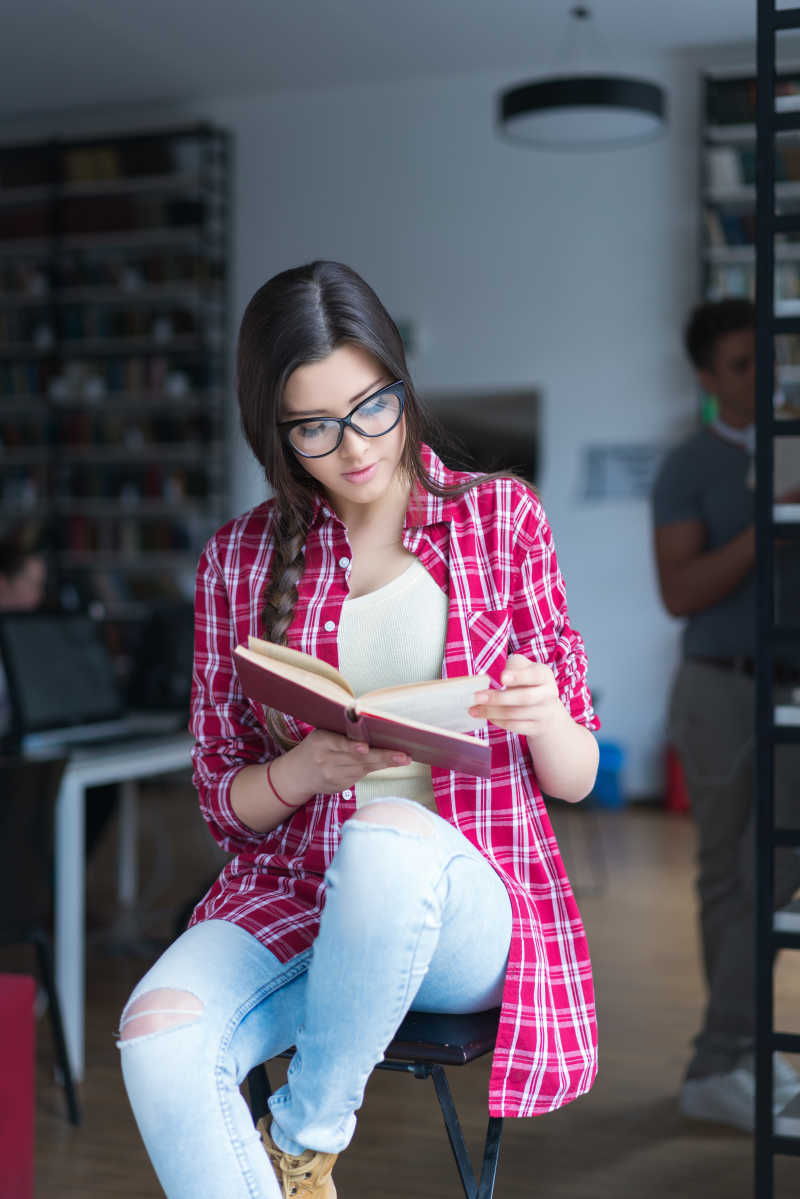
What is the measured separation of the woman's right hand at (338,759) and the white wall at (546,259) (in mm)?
5169

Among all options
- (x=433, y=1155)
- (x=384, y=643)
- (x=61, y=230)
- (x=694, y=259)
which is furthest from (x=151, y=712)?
(x=61, y=230)

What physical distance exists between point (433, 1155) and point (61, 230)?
20.2 ft

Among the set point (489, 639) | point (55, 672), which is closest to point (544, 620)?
point (489, 639)

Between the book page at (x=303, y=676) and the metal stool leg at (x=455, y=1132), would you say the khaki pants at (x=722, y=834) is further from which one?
the book page at (x=303, y=676)

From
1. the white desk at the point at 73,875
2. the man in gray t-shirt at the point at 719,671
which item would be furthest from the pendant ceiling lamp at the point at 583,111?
the white desk at the point at 73,875

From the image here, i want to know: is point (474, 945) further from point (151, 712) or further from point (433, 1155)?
point (151, 712)

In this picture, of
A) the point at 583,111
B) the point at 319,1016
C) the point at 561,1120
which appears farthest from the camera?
the point at 583,111

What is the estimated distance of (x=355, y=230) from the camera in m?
6.97

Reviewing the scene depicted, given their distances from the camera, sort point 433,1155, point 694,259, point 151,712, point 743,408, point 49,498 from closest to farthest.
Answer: point 433,1155
point 743,408
point 151,712
point 694,259
point 49,498

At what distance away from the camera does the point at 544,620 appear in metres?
1.47

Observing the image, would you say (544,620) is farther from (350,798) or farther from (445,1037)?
(445,1037)

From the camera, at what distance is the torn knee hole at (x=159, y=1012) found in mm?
1229

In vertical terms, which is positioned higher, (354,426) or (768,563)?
(354,426)

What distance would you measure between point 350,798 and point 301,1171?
0.38 meters
